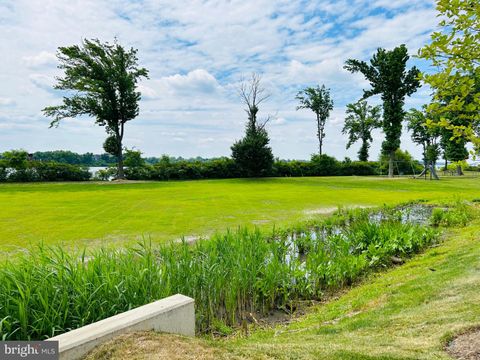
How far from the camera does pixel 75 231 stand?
7.64m

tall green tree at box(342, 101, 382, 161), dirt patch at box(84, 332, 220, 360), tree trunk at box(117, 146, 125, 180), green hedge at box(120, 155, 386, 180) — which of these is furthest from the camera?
tall green tree at box(342, 101, 382, 161)

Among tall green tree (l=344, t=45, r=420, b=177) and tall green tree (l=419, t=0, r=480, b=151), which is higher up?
tall green tree (l=344, t=45, r=420, b=177)

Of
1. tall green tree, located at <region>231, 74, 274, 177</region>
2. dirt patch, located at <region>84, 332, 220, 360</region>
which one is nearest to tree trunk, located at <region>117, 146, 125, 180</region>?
tall green tree, located at <region>231, 74, 274, 177</region>

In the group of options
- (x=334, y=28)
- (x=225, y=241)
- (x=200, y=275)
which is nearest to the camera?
(x=200, y=275)

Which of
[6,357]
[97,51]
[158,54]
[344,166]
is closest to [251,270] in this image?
[6,357]

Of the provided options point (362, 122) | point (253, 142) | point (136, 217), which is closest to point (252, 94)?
point (253, 142)

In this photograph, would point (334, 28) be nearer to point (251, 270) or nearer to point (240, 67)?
point (251, 270)

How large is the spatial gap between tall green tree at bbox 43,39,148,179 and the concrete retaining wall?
25.4 metres

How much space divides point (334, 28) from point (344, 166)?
2222cm

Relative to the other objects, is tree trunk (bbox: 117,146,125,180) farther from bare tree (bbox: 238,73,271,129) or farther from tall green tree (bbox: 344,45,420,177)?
tall green tree (bbox: 344,45,420,177)

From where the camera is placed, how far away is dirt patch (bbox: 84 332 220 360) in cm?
187

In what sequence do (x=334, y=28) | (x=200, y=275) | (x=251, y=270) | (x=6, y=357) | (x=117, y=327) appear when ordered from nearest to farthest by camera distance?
(x=6, y=357)
(x=117, y=327)
(x=200, y=275)
(x=251, y=270)
(x=334, y=28)

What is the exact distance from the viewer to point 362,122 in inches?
1577

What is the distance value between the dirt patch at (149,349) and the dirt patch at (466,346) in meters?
1.54
